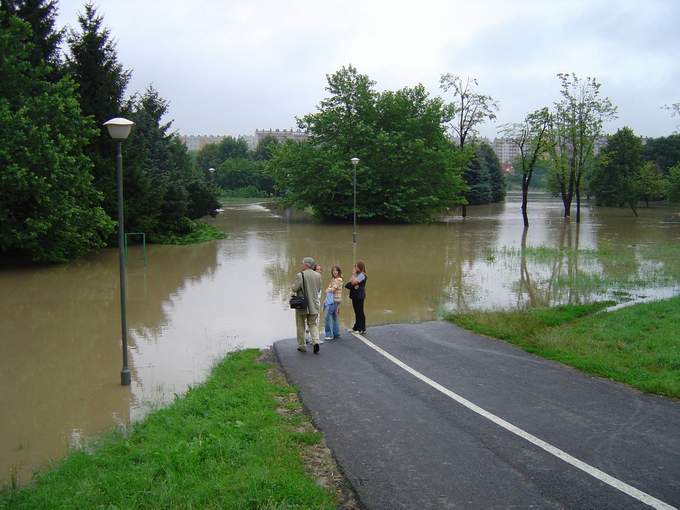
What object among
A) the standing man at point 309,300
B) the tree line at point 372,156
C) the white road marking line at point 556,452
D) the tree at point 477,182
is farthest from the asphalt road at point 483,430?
the tree at point 477,182

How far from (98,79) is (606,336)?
23.9 metres

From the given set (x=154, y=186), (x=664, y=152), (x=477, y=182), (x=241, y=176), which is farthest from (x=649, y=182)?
(x=241, y=176)

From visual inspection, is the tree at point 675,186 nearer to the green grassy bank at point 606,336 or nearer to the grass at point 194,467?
the green grassy bank at point 606,336

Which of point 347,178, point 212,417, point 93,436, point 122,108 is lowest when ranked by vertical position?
point 93,436

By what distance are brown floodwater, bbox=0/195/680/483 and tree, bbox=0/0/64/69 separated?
862cm

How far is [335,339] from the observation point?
37.6 ft

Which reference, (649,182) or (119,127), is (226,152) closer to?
(649,182)

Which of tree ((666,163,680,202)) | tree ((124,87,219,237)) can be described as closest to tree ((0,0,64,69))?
tree ((124,87,219,237))

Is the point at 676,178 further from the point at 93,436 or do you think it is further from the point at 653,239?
the point at 93,436

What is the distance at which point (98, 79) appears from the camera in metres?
26.3

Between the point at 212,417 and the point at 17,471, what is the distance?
2194 mm

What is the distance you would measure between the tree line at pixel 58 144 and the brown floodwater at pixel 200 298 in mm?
1642

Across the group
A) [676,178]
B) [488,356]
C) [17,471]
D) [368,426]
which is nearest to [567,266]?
[488,356]

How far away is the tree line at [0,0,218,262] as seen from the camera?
65.8ft
